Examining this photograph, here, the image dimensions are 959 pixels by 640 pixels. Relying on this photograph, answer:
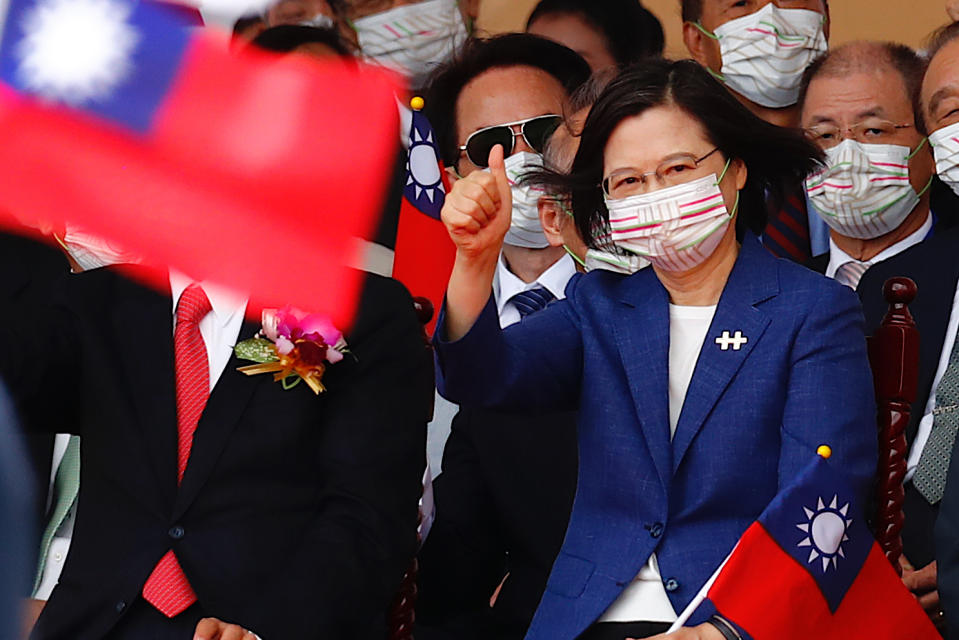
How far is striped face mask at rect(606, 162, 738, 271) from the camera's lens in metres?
2.21

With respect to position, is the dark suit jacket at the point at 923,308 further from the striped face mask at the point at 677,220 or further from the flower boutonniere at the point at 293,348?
the flower boutonniere at the point at 293,348

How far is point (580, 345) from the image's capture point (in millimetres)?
2260

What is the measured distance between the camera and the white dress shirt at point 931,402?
8.58 ft

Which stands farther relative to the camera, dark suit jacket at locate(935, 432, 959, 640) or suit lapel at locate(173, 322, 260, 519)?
suit lapel at locate(173, 322, 260, 519)

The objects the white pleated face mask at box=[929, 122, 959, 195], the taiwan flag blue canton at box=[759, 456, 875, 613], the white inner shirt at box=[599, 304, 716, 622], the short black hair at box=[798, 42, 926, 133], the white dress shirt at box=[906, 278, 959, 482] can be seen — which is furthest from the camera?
the short black hair at box=[798, 42, 926, 133]

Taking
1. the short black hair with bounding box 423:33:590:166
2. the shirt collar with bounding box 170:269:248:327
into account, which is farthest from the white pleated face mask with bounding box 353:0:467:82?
the shirt collar with bounding box 170:269:248:327

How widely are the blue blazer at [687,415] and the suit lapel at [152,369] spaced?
0.47 meters

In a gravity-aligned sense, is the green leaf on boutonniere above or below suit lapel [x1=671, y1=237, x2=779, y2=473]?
below

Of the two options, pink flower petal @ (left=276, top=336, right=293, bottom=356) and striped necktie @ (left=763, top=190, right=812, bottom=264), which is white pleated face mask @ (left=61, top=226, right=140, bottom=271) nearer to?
pink flower petal @ (left=276, top=336, right=293, bottom=356)

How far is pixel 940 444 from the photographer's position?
251 centimetres

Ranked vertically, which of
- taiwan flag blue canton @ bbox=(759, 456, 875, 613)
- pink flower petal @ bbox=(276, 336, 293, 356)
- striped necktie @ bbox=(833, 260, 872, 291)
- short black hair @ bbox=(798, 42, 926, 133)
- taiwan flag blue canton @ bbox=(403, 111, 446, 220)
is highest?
short black hair @ bbox=(798, 42, 926, 133)

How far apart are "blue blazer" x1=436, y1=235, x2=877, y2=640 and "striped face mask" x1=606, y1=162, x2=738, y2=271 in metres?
0.07

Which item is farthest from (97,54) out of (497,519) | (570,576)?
(570,576)

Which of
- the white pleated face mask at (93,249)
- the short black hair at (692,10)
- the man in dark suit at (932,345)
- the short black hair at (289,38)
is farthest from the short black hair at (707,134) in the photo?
the short black hair at (692,10)
